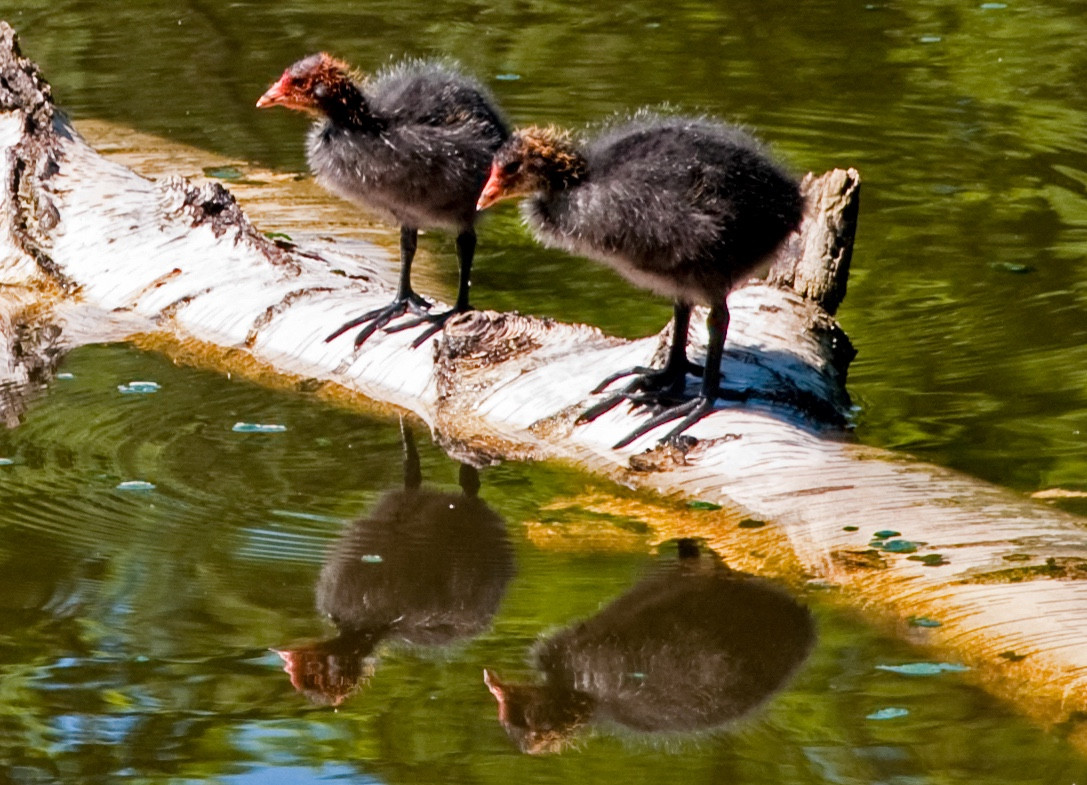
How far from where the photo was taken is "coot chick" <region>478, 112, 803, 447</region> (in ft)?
18.4

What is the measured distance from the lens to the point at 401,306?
680 centimetres

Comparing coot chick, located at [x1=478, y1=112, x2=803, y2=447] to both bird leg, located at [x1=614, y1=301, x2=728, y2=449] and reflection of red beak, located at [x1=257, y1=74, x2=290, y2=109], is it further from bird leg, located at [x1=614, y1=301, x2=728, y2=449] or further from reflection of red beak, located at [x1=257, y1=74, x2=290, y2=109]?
reflection of red beak, located at [x1=257, y1=74, x2=290, y2=109]

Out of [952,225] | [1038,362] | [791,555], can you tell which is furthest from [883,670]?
[952,225]

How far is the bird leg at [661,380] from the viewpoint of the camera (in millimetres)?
5879

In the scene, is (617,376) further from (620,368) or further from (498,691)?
(498,691)

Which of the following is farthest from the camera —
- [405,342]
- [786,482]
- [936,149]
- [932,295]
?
[936,149]

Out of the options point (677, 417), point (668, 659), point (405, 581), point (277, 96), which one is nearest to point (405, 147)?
point (277, 96)

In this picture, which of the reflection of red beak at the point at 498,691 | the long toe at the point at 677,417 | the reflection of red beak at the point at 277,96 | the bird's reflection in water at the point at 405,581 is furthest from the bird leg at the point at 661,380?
Result: the reflection of red beak at the point at 277,96

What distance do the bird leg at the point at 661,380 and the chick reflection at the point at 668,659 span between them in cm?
80

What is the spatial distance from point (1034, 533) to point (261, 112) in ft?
26.3

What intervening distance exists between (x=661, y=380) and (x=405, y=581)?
1.27m

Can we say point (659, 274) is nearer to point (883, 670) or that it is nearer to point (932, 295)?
point (883, 670)

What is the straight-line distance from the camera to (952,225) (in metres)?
8.95

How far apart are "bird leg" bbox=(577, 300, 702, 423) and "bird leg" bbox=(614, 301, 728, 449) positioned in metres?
0.12
